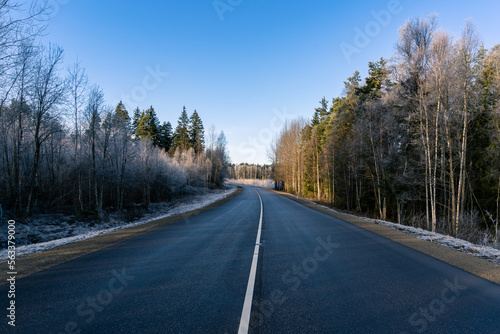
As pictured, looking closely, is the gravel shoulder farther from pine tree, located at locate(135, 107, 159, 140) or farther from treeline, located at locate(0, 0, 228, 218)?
pine tree, located at locate(135, 107, 159, 140)

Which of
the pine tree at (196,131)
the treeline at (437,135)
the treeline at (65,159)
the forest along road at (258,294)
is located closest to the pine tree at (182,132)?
the pine tree at (196,131)

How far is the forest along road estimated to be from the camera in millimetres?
2715

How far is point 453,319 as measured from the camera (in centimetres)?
288

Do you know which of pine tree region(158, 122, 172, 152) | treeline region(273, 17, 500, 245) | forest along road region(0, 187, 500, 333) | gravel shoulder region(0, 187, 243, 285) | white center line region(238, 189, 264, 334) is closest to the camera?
white center line region(238, 189, 264, 334)

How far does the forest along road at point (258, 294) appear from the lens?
2.71 m

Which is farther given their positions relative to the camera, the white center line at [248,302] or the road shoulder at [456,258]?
the road shoulder at [456,258]

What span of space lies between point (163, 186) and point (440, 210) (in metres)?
31.4

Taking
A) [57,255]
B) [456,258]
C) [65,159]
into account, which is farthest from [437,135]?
[65,159]

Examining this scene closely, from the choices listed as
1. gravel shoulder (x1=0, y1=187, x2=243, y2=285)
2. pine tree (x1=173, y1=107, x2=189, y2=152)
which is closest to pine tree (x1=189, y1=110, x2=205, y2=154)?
pine tree (x1=173, y1=107, x2=189, y2=152)

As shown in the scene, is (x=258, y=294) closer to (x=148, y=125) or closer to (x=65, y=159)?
(x=65, y=159)

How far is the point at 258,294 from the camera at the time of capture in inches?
136

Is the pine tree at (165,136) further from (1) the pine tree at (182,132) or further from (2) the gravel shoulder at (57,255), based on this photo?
(2) the gravel shoulder at (57,255)

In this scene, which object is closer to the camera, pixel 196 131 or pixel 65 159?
pixel 65 159

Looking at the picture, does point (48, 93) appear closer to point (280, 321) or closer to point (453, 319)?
point (280, 321)
